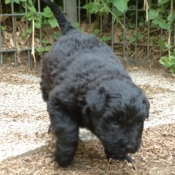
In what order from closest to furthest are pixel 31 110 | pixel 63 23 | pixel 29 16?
pixel 63 23
pixel 31 110
pixel 29 16

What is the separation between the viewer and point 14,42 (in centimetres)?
653

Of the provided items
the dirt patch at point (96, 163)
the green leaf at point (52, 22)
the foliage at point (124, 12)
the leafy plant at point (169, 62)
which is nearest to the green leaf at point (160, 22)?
the foliage at point (124, 12)

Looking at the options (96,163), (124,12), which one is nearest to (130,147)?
(96,163)

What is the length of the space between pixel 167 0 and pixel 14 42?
2555 millimetres

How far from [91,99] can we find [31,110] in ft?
6.31

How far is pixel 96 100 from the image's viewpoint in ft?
Result: 8.68

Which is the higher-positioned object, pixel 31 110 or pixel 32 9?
pixel 32 9

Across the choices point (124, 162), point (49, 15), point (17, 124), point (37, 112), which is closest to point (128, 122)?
point (124, 162)

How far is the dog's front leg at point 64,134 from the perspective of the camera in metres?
2.91

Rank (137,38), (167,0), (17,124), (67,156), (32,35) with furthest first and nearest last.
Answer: (137,38), (32,35), (167,0), (17,124), (67,156)

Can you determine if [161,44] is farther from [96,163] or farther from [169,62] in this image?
[96,163]

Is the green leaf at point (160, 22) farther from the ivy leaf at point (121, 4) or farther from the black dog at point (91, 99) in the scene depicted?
the black dog at point (91, 99)

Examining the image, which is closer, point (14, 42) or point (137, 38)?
point (14, 42)

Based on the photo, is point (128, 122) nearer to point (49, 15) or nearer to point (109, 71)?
point (109, 71)
